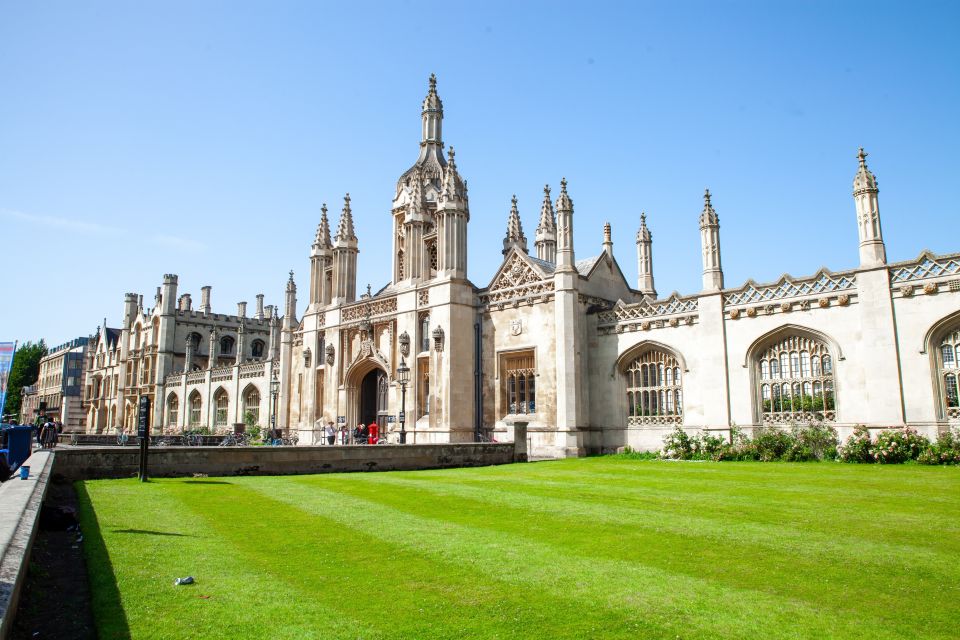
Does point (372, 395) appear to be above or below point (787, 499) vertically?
above

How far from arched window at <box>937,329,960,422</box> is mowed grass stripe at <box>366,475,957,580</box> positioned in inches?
473

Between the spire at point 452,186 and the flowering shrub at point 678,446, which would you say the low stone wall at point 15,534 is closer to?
the flowering shrub at point 678,446

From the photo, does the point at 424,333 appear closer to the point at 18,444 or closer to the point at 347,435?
the point at 347,435

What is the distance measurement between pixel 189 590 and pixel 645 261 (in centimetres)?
2993

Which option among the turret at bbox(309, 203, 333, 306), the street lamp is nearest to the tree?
the turret at bbox(309, 203, 333, 306)

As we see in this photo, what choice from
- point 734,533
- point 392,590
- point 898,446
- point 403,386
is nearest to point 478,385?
point 403,386

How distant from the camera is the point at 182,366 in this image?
6341 cm

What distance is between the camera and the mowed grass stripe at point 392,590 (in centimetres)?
506

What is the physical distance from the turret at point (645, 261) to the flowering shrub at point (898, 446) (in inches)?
592

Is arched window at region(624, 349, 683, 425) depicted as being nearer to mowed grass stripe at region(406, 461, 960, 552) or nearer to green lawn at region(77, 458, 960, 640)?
mowed grass stripe at region(406, 461, 960, 552)

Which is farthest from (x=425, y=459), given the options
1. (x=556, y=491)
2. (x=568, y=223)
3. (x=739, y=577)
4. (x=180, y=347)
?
(x=180, y=347)

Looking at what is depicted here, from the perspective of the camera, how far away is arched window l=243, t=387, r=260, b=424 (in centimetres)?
4922

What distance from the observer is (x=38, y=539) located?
27.8ft

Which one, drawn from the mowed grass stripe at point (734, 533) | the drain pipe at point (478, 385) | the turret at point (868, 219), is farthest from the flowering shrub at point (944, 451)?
the drain pipe at point (478, 385)
